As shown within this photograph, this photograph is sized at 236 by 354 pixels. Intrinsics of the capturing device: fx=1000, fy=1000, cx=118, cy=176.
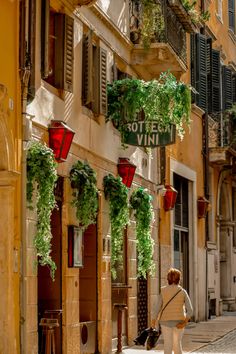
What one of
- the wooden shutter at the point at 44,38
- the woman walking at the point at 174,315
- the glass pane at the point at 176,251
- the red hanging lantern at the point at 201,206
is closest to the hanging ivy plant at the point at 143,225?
the glass pane at the point at 176,251

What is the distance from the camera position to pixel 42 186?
13.9 metres

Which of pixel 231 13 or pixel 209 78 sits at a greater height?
pixel 231 13

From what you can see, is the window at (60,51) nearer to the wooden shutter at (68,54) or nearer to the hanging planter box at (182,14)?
the wooden shutter at (68,54)

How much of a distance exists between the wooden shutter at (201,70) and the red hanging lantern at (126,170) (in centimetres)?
848

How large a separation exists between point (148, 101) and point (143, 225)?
278 cm

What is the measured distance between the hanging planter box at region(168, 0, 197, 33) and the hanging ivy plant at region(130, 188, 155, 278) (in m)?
4.01

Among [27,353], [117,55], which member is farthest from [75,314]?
[117,55]

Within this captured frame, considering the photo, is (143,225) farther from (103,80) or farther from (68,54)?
(68,54)

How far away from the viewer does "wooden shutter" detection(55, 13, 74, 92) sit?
1556cm

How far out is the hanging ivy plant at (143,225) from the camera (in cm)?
1953

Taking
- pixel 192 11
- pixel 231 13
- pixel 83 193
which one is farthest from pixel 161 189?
pixel 231 13

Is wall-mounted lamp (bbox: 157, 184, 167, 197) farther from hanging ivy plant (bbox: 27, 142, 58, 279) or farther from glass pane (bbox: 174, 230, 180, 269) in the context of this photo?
hanging ivy plant (bbox: 27, 142, 58, 279)

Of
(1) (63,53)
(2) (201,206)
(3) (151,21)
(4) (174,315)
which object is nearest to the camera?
(4) (174,315)

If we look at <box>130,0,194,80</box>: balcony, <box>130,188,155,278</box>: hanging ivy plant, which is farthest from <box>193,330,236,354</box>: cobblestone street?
<box>130,0,194,80</box>: balcony
